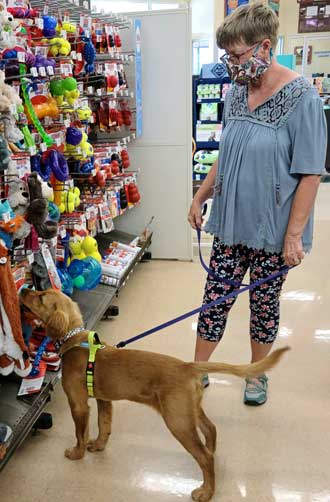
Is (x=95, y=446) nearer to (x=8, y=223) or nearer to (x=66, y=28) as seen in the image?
(x=8, y=223)

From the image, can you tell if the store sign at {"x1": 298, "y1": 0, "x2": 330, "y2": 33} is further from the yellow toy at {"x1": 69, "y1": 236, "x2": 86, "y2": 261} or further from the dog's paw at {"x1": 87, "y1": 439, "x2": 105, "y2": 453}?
the dog's paw at {"x1": 87, "y1": 439, "x2": 105, "y2": 453}

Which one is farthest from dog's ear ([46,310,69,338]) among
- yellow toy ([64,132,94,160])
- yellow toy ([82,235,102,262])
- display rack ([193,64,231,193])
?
display rack ([193,64,231,193])

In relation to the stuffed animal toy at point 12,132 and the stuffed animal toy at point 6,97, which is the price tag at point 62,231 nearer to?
the stuffed animal toy at point 12,132

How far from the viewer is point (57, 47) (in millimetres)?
2410

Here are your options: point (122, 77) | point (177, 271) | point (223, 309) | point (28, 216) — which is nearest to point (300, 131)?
point (223, 309)

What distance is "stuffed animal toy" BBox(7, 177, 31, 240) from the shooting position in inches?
75.4

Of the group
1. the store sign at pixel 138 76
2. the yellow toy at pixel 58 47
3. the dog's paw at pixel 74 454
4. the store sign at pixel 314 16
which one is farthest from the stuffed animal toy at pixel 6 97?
the store sign at pixel 314 16

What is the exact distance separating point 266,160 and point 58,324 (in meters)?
1.01

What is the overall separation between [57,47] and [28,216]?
1.02 meters

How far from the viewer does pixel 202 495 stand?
1717 millimetres

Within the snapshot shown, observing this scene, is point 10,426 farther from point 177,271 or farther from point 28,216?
point 177,271

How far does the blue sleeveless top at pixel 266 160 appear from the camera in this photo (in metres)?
1.70

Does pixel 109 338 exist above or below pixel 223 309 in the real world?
below

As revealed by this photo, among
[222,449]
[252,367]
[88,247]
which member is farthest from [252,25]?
[222,449]
